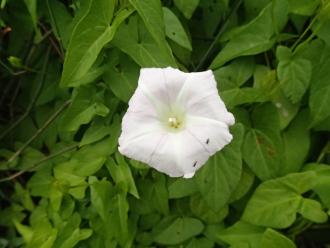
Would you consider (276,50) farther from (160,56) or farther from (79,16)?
(79,16)

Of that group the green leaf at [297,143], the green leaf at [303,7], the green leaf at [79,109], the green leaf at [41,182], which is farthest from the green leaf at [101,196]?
the green leaf at [303,7]

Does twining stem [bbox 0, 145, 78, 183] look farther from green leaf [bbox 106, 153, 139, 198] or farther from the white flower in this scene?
the white flower

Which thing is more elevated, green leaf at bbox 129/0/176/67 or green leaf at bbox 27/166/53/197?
green leaf at bbox 129/0/176/67

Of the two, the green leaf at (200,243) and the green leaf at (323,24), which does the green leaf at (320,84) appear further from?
the green leaf at (200,243)

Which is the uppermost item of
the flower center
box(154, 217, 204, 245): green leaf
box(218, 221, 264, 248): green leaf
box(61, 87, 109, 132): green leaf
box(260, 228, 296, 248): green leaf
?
the flower center

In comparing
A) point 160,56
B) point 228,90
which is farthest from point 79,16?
point 228,90

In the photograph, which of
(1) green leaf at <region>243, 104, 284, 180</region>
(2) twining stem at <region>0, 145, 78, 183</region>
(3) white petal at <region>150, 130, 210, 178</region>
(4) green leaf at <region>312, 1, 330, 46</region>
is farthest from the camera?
(2) twining stem at <region>0, 145, 78, 183</region>

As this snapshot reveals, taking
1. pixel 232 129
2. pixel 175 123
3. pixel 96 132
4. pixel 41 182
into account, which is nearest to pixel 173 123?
pixel 175 123

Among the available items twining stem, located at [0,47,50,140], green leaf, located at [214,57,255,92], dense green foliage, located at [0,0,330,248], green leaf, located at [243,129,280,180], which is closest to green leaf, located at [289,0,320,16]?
dense green foliage, located at [0,0,330,248]
